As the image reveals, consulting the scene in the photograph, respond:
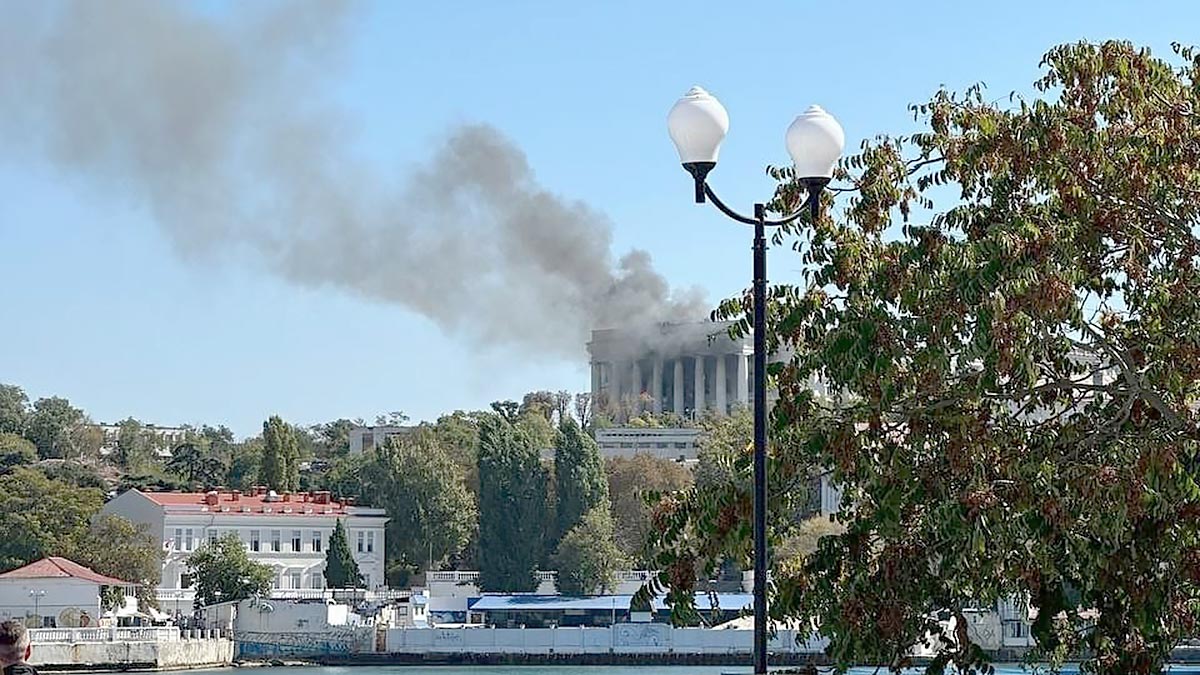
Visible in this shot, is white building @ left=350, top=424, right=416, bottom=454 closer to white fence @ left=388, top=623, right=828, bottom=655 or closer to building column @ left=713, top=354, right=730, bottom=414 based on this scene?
building column @ left=713, top=354, right=730, bottom=414

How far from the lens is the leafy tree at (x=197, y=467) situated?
106 m

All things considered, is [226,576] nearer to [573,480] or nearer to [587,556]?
[573,480]

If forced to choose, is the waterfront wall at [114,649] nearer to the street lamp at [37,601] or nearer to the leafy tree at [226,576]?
the street lamp at [37,601]

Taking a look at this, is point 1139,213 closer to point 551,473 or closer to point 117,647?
point 117,647

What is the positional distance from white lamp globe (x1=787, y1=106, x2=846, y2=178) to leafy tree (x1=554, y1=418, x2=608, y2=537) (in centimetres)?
6702

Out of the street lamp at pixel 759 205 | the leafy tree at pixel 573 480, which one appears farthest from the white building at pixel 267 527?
the street lamp at pixel 759 205

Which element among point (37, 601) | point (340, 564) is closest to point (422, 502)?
point (340, 564)

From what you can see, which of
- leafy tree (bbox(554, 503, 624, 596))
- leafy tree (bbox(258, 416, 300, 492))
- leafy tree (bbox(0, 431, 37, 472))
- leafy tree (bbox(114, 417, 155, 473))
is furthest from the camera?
leafy tree (bbox(114, 417, 155, 473))

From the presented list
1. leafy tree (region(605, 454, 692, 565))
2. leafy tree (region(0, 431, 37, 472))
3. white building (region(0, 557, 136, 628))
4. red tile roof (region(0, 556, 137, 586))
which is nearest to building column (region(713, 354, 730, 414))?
leafy tree (region(605, 454, 692, 565))

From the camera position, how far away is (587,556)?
251 feet

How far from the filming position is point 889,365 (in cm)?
1276

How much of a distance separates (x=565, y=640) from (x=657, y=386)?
63732mm

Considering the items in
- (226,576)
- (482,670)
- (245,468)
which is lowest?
(482,670)

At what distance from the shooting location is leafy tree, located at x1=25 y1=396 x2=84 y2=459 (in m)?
124
